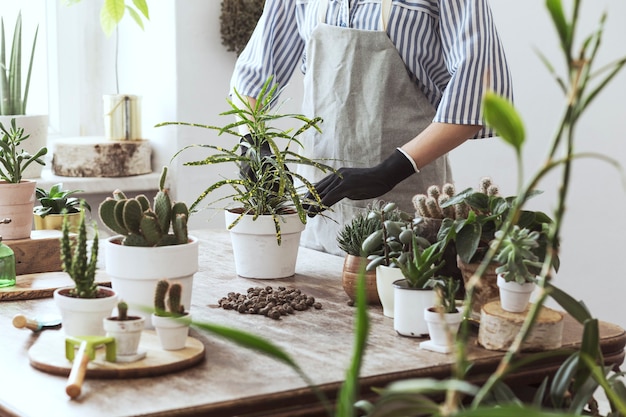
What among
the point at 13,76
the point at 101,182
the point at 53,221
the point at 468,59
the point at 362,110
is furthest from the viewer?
the point at 101,182

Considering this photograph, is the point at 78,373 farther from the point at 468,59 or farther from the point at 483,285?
the point at 468,59

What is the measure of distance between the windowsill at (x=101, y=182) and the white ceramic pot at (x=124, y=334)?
89.3 inches

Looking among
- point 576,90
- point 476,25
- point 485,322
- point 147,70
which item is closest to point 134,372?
point 485,322

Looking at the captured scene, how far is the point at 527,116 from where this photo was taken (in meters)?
3.54

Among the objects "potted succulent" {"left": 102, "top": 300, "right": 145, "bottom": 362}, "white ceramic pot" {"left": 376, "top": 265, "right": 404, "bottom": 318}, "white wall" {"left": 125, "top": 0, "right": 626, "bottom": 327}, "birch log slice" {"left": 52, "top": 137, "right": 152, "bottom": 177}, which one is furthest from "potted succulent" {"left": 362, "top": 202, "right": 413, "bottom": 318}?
"birch log slice" {"left": 52, "top": 137, "right": 152, "bottom": 177}

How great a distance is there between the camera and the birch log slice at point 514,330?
52.9 inches

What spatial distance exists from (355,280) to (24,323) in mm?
562

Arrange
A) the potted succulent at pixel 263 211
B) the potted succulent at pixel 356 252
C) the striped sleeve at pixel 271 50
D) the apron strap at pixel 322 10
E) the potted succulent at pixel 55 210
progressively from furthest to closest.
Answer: the striped sleeve at pixel 271 50, the apron strap at pixel 322 10, the potted succulent at pixel 55 210, the potted succulent at pixel 263 211, the potted succulent at pixel 356 252

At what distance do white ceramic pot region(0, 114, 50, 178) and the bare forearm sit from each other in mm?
1755

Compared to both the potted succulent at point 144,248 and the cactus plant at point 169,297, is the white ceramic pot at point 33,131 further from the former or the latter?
the cactus plant at point 169,297

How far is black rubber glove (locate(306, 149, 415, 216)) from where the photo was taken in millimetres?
2158

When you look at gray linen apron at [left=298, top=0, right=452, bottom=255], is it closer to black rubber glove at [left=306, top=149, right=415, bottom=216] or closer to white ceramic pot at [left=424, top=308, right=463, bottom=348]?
black rubber glove at [left=306, top=149, right=415, bottom=216]

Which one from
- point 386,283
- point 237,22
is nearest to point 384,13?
point 386,283

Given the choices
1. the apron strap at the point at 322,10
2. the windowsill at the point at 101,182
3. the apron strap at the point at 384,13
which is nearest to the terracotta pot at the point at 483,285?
the apron strap at the point at 384,13
